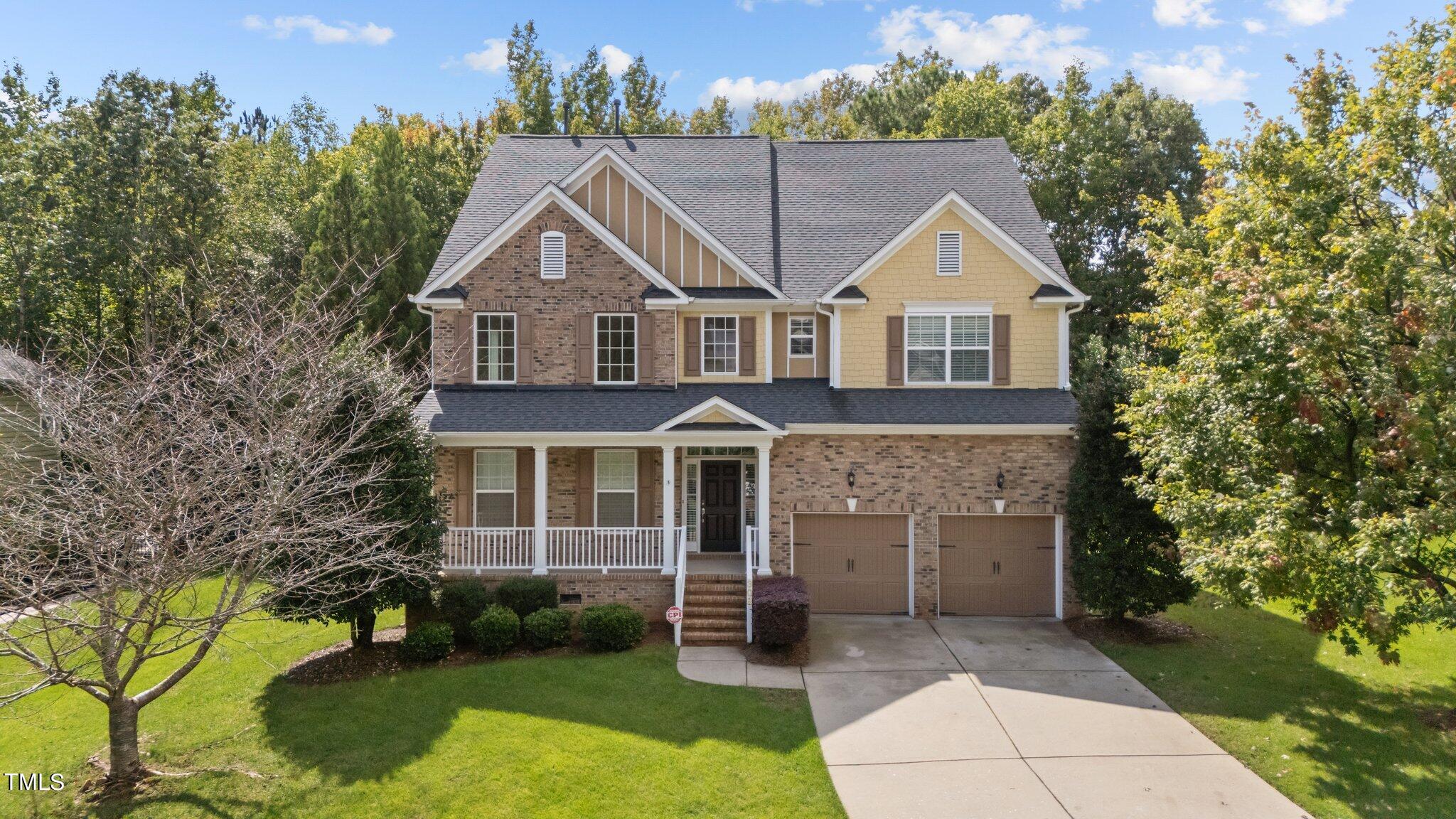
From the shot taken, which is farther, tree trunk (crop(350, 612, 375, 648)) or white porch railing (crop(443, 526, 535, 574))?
white porch railing (crop(443, 526, 535, 574))

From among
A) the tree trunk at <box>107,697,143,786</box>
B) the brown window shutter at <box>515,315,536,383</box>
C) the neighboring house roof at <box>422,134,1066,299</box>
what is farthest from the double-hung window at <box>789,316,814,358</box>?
the tree trunk at <box>107,697,143,786</box>

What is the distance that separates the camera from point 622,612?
13.6 meters

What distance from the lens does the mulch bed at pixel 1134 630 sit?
564 inches

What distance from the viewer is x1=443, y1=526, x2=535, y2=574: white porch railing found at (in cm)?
1535

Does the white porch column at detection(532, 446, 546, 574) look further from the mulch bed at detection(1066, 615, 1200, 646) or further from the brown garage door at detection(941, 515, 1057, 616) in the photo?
the mulch bed at detection(1066, 615, 1200, 646)

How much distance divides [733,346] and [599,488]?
408 cm

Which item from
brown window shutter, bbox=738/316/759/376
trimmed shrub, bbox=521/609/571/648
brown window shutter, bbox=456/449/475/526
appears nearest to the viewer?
trimmed shrub, bbox=521/609/571/648

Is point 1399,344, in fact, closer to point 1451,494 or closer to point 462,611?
point 1451,494

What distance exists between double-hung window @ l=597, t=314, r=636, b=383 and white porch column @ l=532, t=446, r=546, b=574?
228 centimetres

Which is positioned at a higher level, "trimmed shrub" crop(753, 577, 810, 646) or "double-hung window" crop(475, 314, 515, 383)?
"double-hung window" crop(475, 314, 515, 383)

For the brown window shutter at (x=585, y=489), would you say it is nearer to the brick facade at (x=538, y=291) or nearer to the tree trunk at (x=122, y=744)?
the brick facade at (x=538, y=291)

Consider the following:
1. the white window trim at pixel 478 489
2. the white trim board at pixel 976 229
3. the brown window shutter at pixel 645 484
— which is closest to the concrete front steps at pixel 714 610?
the brown window shutter at pixel 645 484

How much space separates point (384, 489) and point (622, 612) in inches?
169

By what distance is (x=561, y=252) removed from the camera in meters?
16.6
